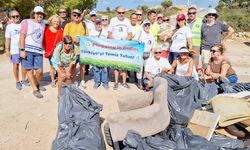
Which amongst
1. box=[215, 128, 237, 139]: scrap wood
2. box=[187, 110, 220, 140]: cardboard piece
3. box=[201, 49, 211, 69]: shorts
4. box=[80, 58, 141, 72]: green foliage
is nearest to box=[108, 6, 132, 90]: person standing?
box=[80, 58, 141, 72]: green foliage

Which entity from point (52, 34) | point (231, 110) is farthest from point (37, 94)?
point (231, 110)

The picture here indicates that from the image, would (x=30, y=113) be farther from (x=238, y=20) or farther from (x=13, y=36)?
(x=238, y=20)

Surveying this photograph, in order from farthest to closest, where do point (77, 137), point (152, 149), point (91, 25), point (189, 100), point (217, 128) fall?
point (91, 25) < point (189, 100) < point (217, 128) < point (77, 137) < point (152, 149)

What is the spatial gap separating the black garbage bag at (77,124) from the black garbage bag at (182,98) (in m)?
1.11

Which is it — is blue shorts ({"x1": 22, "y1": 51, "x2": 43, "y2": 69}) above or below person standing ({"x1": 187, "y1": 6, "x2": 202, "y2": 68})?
below

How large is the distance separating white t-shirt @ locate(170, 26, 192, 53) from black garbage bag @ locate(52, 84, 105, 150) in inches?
100

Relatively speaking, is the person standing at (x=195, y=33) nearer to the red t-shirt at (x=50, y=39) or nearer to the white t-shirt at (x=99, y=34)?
the white t-shirt at (x=99, y=34)

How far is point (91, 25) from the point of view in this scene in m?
7.70

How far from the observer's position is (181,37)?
6660 mm

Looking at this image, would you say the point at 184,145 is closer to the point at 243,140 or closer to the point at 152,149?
the point at 152,149

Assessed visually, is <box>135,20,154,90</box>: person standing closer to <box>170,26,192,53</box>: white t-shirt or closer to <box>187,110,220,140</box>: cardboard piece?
<box>170,26,192,53</box>: white t-shirt

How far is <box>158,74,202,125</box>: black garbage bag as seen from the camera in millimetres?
4742

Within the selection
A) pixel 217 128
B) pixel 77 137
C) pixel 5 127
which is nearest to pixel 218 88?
pixel 217 128

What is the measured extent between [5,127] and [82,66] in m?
2.73
